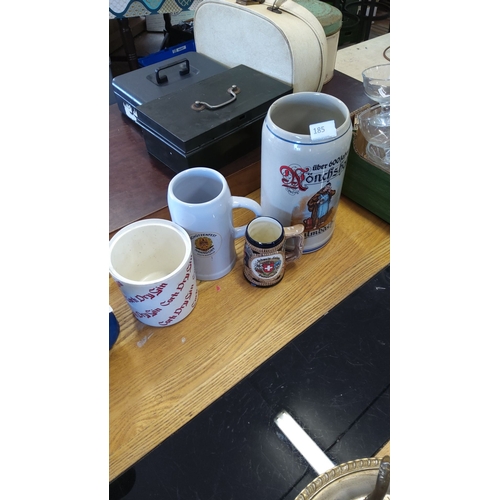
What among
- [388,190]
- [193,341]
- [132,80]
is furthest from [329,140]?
[132,80]

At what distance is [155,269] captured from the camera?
1.60ft

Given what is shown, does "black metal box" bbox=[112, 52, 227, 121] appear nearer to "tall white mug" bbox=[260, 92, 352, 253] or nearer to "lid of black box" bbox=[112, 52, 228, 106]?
"lid of black box" bbox=[112, 52, 228, 106]

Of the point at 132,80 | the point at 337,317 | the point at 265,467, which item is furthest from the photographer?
the point at 132,80

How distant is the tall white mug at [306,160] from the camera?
42cm

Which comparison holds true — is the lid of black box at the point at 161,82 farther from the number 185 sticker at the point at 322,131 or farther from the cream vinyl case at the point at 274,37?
the number 185 sticker at the point at 322,131

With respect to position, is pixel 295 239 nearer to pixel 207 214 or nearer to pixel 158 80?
pixel 207 214

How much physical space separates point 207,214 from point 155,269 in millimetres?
116

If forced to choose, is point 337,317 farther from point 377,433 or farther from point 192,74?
point 192,74

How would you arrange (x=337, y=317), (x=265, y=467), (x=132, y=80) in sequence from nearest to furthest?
1. (x=265, y=467)
2. (x=337, y=317)
3. (x=132, y=80)

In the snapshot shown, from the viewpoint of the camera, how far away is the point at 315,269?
526 mm

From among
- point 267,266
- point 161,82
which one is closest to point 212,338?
point 267,266

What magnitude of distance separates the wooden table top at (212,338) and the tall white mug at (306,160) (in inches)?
2.3

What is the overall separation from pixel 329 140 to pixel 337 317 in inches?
8.4

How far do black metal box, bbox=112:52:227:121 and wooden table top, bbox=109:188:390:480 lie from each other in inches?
9.0
